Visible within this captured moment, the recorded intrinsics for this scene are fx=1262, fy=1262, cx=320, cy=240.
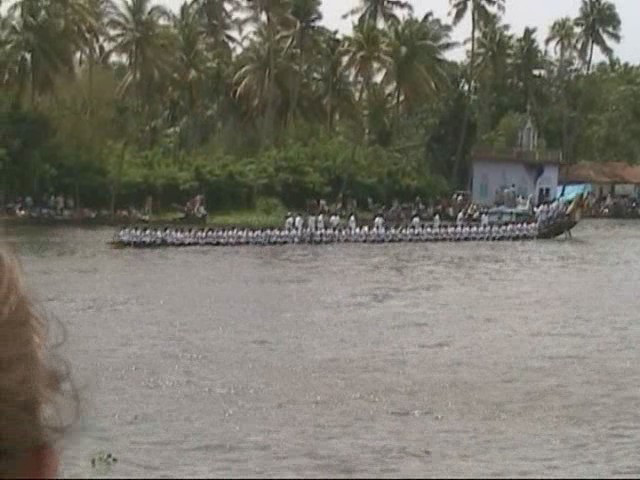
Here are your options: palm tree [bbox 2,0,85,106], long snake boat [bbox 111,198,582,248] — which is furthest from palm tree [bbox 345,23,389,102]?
palm tree [bbox 2,0,85,106]

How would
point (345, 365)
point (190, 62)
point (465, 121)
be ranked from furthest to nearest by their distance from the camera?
point (465, 121) < point (190, 62) < point (345, 365)

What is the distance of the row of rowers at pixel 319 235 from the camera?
3481 cm

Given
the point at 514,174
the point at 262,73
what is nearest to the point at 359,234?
the point at 262,73

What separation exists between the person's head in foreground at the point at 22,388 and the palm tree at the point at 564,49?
6819cm

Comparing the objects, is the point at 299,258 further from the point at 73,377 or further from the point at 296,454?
the point at 73,377

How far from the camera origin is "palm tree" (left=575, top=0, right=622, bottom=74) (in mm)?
65812

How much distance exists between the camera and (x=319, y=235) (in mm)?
38250

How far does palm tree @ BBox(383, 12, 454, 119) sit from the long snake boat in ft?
30.9

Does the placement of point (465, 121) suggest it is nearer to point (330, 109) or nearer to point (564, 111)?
point (330, 109)

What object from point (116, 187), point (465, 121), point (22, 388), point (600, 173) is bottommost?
point (116, 187)

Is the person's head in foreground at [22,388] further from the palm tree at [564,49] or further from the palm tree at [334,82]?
the palm tree at [564,49]

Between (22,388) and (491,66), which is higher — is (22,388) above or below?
below

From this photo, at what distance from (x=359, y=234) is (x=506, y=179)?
21558mm

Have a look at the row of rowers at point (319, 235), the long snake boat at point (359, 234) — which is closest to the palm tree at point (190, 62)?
the long snake boat at point (359, 234)
